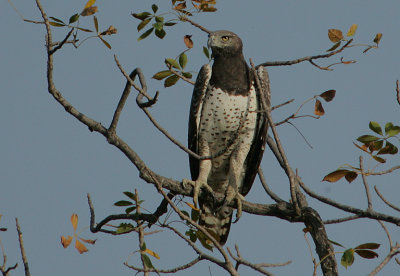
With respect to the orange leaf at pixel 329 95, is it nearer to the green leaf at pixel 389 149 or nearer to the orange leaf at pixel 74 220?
the green leaf at pixel 389 149

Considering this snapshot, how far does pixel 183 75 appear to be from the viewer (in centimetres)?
510

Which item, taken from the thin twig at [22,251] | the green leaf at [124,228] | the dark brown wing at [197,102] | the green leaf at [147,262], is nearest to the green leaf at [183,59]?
the green leaf at [124,228]

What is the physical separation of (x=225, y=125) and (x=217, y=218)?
103 cm

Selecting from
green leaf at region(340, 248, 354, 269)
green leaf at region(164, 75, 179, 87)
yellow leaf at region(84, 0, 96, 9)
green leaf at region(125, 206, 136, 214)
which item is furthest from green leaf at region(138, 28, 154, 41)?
green leaf at region(340, 248, 354, 269)

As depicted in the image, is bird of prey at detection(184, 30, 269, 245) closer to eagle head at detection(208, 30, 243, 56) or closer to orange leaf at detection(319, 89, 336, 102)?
eagle head at detection(208, 30, 243, 56)

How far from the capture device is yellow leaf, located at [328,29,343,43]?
4.57 meters

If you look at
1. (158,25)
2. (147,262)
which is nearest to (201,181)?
(158,25)

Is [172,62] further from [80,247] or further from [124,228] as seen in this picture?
[80,247]

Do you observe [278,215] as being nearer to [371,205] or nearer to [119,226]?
[371,205]

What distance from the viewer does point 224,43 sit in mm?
6836

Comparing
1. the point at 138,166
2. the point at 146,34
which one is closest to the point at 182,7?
the point at 146,34

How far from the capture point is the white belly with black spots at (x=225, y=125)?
6.45m

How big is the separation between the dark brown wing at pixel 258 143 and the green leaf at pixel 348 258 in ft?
8.85

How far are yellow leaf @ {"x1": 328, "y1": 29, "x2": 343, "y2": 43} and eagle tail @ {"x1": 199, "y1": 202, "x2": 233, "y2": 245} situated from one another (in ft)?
8.28
